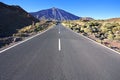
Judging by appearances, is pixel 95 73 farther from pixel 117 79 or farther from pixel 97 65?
pixel 97 65

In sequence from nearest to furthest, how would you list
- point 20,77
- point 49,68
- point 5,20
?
point 20,77 < point 49,68 < point 5,20

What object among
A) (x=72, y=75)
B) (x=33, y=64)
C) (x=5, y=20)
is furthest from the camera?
(x=5, y=20)

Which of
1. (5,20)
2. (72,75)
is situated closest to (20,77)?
(72,75)

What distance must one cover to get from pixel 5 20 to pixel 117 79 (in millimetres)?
69101

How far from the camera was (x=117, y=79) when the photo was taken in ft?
25.2

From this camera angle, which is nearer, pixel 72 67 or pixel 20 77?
pixel 20 77

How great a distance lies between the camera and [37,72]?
8289 mm

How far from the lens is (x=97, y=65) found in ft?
32.9

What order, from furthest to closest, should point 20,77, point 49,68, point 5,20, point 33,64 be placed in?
point 5,20 < point 33,64 < point 49,68 < point 20,77

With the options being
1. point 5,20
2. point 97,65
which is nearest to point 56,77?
point 97,65

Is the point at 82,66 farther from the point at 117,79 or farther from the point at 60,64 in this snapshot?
the point at 117,79

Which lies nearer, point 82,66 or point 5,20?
point 82,66

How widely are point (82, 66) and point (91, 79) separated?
215 centimetres

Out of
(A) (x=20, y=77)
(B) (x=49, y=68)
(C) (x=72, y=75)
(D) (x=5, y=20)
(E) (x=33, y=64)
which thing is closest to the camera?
(A) (x=20, y=77)
